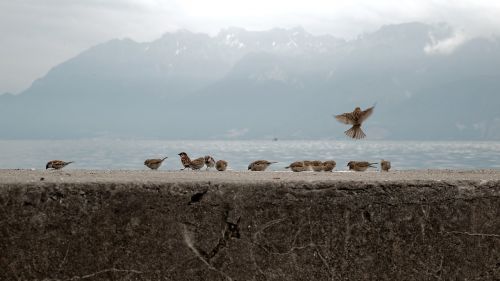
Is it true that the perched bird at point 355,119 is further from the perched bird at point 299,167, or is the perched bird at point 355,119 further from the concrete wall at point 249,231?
the concrete wall at point 249,231

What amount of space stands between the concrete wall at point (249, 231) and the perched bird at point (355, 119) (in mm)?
3189

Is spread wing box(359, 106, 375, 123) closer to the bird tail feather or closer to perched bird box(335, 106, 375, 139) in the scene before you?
perched bird box(335, 106, 375, 139)

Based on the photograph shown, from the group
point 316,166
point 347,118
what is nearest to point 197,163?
point 347,118

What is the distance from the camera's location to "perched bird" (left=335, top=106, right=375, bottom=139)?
7422mm

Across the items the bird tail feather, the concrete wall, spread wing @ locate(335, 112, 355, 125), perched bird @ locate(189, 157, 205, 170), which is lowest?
the concrete wall

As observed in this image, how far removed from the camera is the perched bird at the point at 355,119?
24.3ft

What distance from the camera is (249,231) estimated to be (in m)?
4.08

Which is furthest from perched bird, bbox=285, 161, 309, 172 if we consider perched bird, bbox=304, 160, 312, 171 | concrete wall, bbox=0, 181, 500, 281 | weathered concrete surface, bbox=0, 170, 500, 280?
concrete wall, bbox=0, 181, 500, 281

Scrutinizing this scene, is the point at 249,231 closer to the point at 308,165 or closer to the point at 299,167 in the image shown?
the point at 299,167

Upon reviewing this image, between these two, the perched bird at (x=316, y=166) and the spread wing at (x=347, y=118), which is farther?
the spread wing at (x=347, y=118)

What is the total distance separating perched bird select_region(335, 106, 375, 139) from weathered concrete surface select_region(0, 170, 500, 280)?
3.16m

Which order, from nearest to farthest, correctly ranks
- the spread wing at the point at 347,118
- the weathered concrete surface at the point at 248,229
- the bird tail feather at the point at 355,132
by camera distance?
the weathered concrete surface at the point at 248,229
the bird tail feather at the point at 355,132
the spread wing at the point at 347,118

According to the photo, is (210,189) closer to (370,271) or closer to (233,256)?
(233,256)

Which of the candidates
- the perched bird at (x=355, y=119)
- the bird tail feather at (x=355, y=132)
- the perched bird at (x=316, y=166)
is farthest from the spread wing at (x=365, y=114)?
the perched bird at (x=316, y=166)
